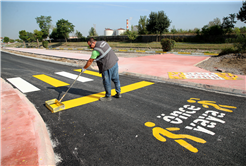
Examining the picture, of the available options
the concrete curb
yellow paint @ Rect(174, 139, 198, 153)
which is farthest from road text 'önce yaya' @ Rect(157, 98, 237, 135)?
the concrete curb

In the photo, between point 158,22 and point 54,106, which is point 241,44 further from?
point 158,22

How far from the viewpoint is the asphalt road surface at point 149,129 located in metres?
2.43

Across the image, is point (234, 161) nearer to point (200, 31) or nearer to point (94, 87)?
point (94, 87)

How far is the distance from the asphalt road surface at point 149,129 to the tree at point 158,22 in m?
39.4

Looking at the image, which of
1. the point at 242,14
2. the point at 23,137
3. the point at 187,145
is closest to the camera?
the point at 187,145

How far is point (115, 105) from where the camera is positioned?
4406 mm

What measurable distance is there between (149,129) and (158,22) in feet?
138

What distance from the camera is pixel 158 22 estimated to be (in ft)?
133

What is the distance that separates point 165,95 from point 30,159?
4.09 meters

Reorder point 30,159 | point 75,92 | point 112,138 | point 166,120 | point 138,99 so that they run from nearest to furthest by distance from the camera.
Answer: point 30,159
point 112,138
point 166,120
point 138,99
point 75,92

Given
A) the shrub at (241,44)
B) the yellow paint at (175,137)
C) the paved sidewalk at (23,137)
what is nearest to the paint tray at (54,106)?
the paved sidewalk at (23,137)

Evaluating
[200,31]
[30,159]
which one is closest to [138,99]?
[30,159]

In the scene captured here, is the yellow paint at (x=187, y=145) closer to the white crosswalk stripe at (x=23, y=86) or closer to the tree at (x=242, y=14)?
the white crosswalk stripe at (x=23, y=86)

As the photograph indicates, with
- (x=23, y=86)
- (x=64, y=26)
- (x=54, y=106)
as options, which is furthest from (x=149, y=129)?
(x=64, y=26)
